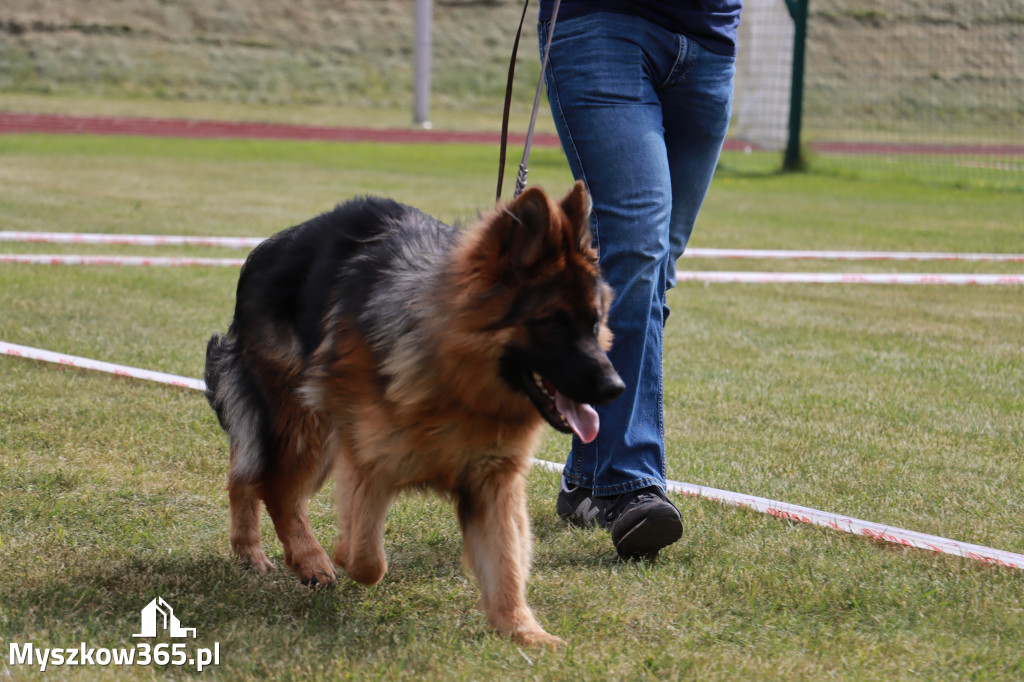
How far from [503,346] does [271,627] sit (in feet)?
3.36

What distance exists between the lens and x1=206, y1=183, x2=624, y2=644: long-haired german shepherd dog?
9.50 ft

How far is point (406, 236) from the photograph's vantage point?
3.35 metres

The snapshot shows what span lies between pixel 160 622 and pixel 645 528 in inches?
59.8

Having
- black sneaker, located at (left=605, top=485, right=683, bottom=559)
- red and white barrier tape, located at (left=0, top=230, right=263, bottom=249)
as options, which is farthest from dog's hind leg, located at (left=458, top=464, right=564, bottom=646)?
red and white barrier tape, located at (left=0, top=230, right=263, bottom=249)

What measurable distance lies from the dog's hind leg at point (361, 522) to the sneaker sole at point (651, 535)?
834 mm

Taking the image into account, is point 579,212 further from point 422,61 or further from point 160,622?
point 422,61

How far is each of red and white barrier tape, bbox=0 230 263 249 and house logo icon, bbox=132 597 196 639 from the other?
7.05 metres

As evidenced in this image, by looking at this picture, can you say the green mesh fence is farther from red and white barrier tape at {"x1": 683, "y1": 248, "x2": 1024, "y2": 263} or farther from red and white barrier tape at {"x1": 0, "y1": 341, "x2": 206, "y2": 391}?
red and white barrier tape at {"x1": 0, "y1": 341, "x2": 206, "y2": 391}

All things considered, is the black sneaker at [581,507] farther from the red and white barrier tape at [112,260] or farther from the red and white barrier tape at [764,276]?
the red and white barrier tape at [112,260]

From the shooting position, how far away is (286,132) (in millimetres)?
28406

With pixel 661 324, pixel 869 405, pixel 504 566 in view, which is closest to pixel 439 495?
pixel 504 566

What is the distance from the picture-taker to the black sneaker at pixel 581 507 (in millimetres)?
3893

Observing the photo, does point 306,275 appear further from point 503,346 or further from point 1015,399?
point 1015,399

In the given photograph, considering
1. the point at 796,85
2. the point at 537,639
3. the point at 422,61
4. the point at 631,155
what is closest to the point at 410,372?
the point at 537,639
